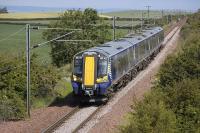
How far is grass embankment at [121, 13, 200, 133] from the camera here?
15.2 metres

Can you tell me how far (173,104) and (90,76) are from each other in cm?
802

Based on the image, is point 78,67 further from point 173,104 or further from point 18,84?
point 173,104

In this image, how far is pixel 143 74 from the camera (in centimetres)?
3734

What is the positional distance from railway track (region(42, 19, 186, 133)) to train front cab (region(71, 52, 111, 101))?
0.89 m

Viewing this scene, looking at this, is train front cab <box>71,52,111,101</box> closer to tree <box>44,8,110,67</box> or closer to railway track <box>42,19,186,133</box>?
railway track <box>42,19,186,133</box>

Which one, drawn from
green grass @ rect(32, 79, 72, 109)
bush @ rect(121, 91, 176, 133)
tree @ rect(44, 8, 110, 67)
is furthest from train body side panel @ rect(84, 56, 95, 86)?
tree @ rect(44, 8, 110, 67)

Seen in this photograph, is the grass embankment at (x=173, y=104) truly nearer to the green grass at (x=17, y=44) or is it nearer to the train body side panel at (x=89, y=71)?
the train body side panel at (x=89, y=71)

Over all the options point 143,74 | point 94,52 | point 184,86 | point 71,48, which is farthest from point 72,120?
point 71,48

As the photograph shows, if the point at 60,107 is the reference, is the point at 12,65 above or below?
above

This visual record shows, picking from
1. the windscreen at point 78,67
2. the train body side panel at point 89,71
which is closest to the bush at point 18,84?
the windscreen at point 78,67

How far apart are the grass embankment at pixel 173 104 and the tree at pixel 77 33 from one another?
2460 centimetres

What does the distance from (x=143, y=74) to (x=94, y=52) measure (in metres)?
12.2

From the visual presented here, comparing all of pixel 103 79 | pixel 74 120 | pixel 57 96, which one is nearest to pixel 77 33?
pixel 57 96

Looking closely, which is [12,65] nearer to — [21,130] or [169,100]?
[21,130]
